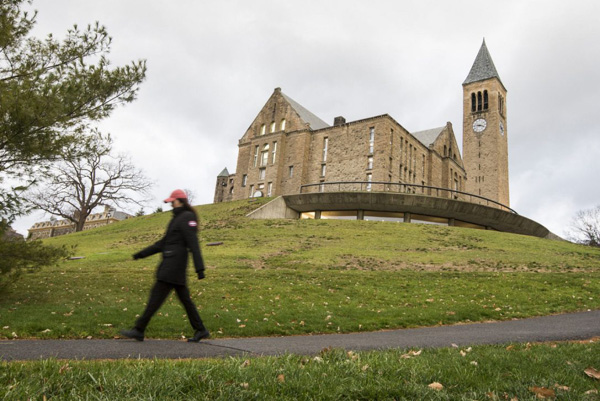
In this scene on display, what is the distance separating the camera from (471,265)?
21.4 meters

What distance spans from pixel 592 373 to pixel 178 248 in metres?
5.67

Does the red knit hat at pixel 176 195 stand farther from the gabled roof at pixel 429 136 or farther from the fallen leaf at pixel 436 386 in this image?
the gabled roof at pixel 429 136

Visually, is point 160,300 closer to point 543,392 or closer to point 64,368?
point 64,368

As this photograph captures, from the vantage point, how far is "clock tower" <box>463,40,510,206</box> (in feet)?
261

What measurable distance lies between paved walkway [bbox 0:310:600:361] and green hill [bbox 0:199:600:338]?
128cm

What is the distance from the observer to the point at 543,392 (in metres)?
3.99

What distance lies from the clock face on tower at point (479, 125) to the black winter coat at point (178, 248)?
3390 inches

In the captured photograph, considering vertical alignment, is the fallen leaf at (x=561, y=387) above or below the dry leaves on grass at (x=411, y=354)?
above

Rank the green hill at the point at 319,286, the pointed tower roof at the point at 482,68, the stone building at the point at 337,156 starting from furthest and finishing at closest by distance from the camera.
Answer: the pointed tower roof at the point at 482,68 < the stone building at the point at 337,156 < the green hill at the point at 319,286

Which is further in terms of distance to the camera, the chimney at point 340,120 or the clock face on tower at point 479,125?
the clock face on tower at point 479,125

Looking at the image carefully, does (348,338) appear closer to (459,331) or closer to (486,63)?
(459,331)

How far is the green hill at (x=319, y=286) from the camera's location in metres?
9.82

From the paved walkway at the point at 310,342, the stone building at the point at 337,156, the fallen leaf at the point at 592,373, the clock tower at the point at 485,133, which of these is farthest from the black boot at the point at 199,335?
the clock tower at the point at 485,133

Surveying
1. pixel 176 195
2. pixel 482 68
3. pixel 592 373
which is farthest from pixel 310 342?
pixel 482 68
